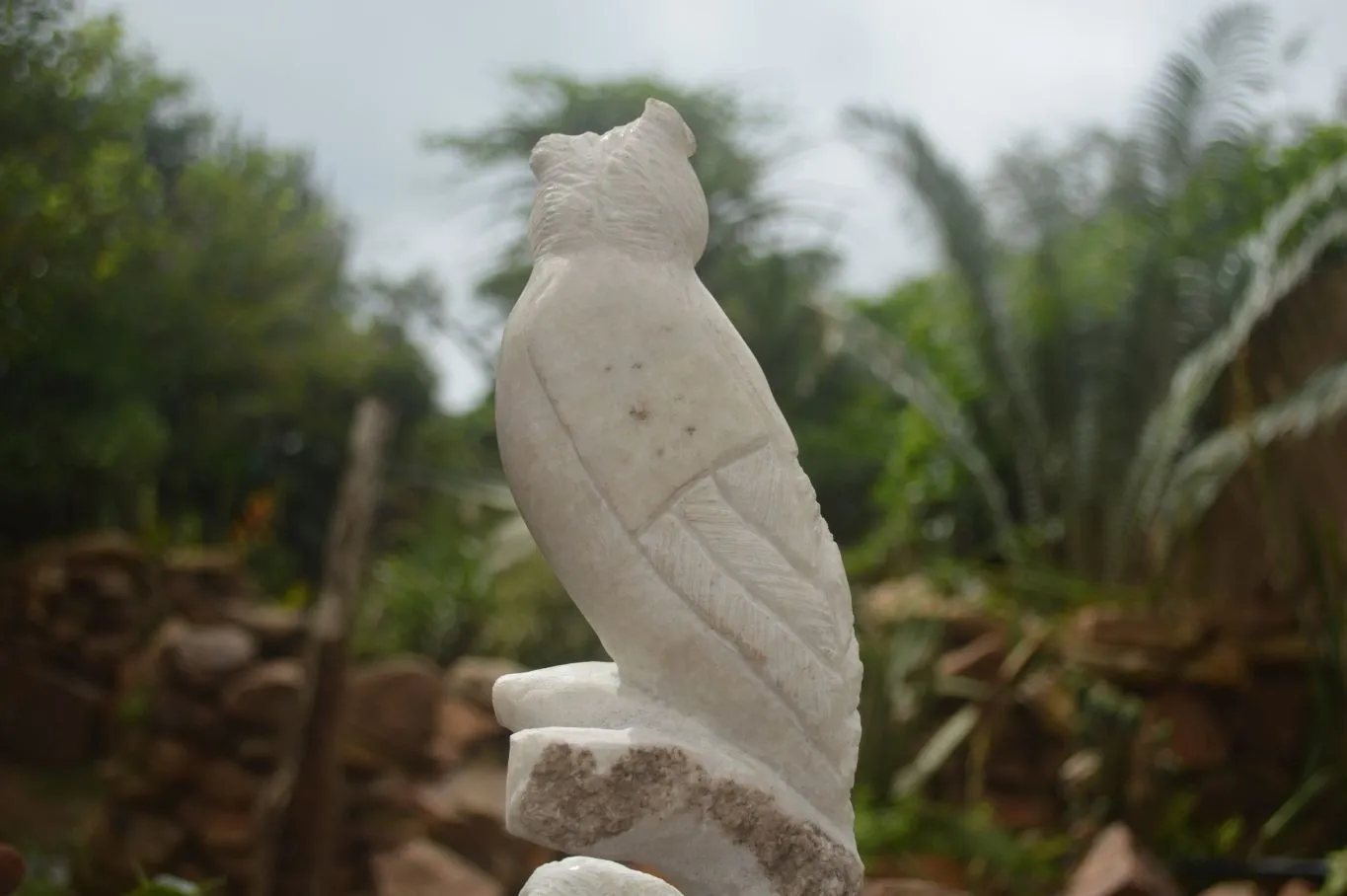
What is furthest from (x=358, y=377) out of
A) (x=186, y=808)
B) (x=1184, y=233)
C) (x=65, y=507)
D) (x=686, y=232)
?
(x=686, y=232)

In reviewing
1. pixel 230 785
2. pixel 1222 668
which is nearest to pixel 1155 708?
pixel 1222 668

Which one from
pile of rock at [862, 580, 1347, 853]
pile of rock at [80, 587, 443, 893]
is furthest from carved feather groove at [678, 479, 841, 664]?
pile of rock at [80, 587, 443, 893]

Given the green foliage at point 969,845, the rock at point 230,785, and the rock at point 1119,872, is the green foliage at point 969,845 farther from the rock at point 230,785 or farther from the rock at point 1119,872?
the rock at point 230,785

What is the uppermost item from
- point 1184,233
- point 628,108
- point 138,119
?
point 628,108

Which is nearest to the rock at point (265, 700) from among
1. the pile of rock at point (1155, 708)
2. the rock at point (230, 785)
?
the rock at point (230, 785)

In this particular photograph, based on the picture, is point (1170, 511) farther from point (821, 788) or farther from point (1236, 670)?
point (821, 788)

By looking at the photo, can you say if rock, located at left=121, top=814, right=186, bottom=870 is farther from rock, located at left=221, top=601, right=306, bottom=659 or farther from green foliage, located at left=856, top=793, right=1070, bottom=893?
green foliage, located at left=856, top=793, right=1070, bottom=893
